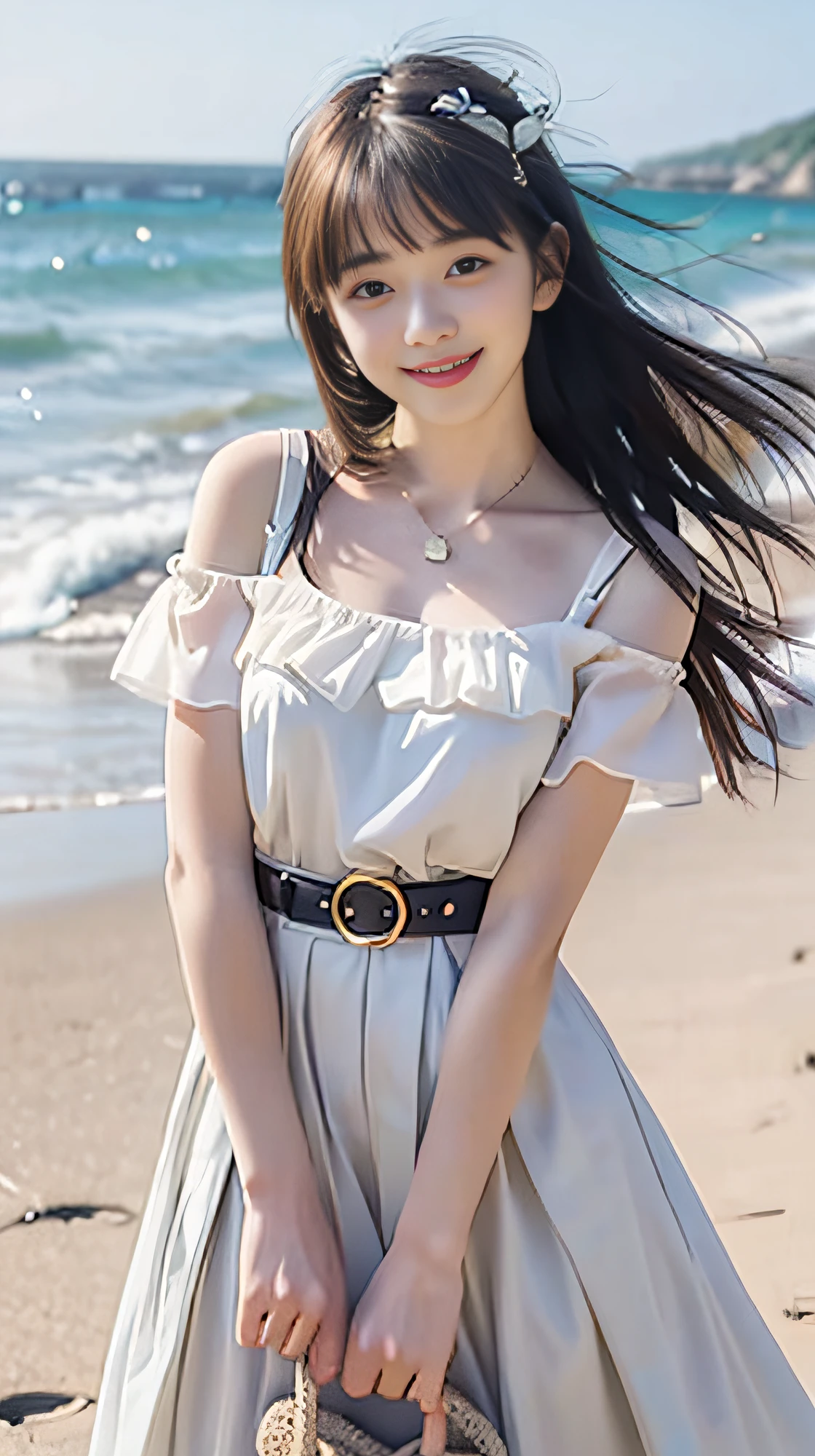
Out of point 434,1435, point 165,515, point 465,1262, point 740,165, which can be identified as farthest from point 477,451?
point 740,165

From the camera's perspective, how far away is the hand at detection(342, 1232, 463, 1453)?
4.75 ft

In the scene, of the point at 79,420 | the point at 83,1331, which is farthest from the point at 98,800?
the point at 79,420

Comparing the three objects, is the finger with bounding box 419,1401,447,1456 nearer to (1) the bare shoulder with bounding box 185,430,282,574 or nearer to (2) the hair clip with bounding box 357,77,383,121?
(1) the bare shoulder with bounding box 185,430,282,574

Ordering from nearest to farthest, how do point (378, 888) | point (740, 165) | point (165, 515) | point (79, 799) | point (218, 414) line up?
point (378, 888) < point (79, 799) < point (165, 515) < point (218, 414) < point (740, 165)

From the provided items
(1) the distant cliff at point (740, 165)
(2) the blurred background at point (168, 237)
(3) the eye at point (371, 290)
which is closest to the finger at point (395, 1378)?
(3) the eye at point (371, 290)

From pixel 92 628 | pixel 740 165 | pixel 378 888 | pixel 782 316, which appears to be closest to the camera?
pixel 378 888

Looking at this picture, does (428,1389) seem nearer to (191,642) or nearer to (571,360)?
(191,642)

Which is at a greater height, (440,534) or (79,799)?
(440,534)

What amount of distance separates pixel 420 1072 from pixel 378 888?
0.64 ft

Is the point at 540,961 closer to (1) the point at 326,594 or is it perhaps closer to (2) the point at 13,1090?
(1) the point at 326,594

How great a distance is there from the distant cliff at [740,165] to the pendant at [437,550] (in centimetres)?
1665

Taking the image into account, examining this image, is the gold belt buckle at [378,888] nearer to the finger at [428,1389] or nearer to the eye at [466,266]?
the finger at [428,1389]

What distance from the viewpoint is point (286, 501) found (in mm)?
1676

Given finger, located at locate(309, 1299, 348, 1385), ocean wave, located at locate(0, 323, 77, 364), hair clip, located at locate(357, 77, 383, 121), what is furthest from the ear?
ocean wave, located at locate(0, 323, 77, 364)
